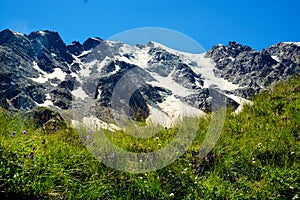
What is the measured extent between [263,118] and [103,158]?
4.23m

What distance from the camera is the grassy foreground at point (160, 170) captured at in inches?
190

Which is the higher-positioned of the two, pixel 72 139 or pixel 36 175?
pixel 72 139

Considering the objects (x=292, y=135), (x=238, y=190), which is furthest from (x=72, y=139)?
(x=292, y=135)

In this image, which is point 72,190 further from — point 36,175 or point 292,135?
point 292,135

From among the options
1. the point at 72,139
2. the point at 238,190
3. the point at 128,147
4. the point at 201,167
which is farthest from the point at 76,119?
the point at 238,190

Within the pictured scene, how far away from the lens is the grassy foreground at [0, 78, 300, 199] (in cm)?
483

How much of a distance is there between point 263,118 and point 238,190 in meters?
3.38

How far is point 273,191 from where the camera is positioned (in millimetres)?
5375

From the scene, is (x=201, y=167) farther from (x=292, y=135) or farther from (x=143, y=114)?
(x=143, y=114)

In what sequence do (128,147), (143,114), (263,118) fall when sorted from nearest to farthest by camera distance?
(128,147) < (263,118) < (143,114)

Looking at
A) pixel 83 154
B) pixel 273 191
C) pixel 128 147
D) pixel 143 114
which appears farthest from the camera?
pixel 143 114

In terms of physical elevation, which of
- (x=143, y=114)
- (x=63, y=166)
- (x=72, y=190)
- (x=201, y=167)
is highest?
(x=143, y=114)

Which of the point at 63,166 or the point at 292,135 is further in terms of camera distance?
the point at 292,135

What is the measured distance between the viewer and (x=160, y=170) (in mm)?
5926
